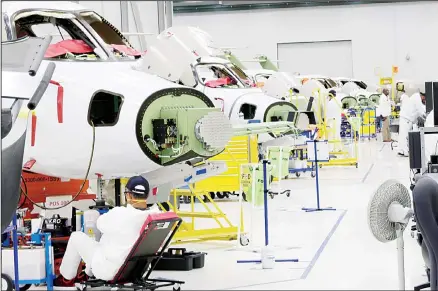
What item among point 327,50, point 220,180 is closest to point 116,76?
point 220,180

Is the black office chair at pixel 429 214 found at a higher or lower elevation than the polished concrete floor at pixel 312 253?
higher

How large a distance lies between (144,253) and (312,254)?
291 centimetres

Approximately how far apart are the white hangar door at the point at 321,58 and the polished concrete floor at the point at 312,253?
Result: 4.04 meters

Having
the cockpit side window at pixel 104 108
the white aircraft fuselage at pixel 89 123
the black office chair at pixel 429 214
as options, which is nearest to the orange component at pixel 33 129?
the white aircraft fuselage at pixel 89 123

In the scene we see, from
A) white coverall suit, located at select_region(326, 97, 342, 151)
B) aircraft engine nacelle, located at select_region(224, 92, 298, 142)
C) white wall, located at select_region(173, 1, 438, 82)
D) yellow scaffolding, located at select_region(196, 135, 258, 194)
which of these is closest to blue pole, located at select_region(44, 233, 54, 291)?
yellow scaffolding, located at select_region(196, 135, 258, 194)

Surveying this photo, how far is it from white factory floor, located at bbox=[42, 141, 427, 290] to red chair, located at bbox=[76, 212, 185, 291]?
88cm

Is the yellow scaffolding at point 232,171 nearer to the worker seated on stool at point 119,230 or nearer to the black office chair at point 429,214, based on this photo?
the worker seated on stool at point 119,230

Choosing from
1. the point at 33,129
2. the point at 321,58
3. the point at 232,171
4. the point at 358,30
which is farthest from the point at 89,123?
the point at 321,58

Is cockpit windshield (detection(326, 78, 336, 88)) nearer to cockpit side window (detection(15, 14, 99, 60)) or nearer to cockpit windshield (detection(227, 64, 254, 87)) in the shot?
cockpit windshield (detection(227, 64, 254, 87))

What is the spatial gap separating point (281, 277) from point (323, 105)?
12.6m

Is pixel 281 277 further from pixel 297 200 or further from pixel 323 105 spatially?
pixel 323 105

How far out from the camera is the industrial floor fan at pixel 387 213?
651cm

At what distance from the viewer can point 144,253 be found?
761cm

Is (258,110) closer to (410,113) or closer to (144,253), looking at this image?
(410,113)
